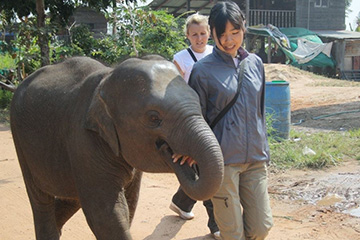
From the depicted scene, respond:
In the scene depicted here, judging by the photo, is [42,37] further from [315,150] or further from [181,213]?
[181,213]

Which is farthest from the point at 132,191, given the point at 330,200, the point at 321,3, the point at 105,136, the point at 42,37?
the point at 321,3

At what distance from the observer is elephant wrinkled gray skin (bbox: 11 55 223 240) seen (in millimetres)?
3004

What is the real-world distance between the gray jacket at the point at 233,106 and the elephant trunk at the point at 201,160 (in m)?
0.51

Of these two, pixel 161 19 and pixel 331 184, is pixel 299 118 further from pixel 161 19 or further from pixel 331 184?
pixel 331 184

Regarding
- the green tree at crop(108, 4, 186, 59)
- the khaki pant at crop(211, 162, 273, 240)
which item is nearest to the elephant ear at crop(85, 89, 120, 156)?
the khaki pant at crop(211, 162, 273, 240)

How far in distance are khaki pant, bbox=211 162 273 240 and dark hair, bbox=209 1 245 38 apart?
93 centimetres

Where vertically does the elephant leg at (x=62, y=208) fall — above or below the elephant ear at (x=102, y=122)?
below

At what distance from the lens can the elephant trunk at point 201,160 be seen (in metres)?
2.81

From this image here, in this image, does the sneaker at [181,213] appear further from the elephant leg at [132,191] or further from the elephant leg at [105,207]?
the elephant leg at [105,207]

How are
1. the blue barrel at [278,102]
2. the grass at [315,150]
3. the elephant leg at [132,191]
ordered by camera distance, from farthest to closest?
the blue barrel at [278,102]
the grass at [315,150]
the elephant leg at [132,191]

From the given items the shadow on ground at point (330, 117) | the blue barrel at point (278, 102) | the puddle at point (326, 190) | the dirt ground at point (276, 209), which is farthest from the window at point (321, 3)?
the puddle at point (326, 190)

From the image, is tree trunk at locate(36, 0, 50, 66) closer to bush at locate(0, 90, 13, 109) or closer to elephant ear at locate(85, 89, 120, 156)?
bush at locate(0, 90, 13, 109)

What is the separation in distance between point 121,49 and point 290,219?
8.15 metres

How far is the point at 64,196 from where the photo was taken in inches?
167
